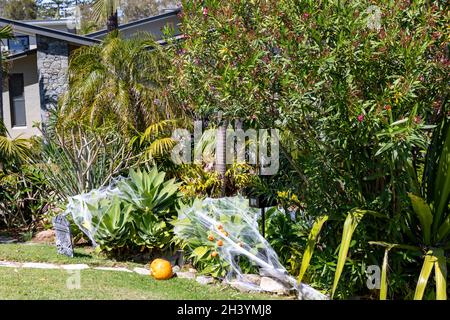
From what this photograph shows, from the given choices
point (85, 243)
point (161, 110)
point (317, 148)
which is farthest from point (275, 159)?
point (161, 110)

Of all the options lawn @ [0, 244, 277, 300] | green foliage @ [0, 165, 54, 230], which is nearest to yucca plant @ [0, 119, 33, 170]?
green foliage @ [0, 165, 54, 230]

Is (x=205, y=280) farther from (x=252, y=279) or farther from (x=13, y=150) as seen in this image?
(x=13, y=150)

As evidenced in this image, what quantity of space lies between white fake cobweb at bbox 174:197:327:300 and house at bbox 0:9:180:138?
7672 millimetres

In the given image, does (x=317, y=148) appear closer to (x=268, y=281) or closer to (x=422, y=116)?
(x=422, y=116)

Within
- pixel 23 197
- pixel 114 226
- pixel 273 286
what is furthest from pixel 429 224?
pixel 23 197

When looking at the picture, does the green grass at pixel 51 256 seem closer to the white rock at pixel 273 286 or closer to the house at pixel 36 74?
the white rock at pixel 273 286

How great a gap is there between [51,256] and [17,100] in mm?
11251

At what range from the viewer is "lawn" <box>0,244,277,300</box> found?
5.68 m

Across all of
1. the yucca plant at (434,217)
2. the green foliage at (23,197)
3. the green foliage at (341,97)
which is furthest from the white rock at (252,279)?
the green foliage at (23,197)

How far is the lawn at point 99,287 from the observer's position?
568 cm

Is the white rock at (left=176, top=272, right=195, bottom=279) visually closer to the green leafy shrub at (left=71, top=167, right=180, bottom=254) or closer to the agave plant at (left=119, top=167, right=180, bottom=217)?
the green leafy shrub at (left=71, top=167, right=180, bottom=254)

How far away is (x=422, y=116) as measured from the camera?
4992 millimetres

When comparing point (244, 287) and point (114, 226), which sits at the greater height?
point (114, 226)

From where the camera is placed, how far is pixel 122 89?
10633 mm
